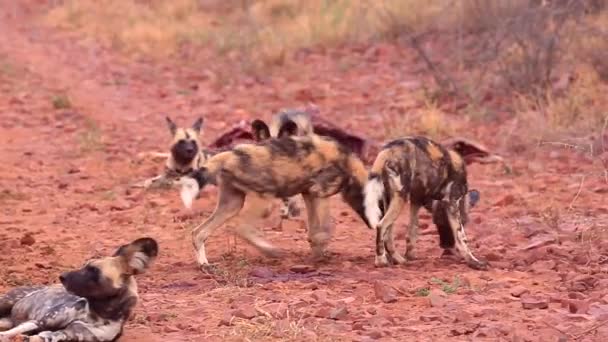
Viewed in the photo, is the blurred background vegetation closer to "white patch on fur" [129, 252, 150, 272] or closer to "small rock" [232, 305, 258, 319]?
"small rock" [232, 305, 258, 319]

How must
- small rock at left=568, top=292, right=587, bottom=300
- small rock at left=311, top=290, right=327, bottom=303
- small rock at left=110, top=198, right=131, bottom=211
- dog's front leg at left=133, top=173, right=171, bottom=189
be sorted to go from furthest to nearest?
1. dog's front leg at left=133, top=173, right=171, bottom=189
2. small rock at left=110, top=198, right=131, bottom=211
3. small rock at left=568, top=292, right=587, bottom=300
4. small rock at left=311, top=290, right=327, bottom=303

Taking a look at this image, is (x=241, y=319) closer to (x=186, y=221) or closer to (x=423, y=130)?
(x=186, y=221)

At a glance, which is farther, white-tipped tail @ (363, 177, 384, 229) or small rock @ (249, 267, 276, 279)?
white-tipped tail @ (363, 177, 384, 229)

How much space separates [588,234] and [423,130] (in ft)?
13.6

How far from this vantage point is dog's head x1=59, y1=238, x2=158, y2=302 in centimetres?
520

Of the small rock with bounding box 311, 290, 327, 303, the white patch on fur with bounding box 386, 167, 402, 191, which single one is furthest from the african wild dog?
the small rock with bounding box 311, 290, 327, 303

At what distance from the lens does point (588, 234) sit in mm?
7617

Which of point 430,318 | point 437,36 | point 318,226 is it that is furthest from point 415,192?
point 437,36

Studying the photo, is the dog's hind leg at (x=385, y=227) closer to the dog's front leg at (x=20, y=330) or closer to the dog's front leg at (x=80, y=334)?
the dog's front leg at (x=80, y=334)

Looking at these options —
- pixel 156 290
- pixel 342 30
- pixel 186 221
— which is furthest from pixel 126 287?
pixel 342 30

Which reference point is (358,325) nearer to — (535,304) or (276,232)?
(535,304)

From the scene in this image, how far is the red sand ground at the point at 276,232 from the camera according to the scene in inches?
221

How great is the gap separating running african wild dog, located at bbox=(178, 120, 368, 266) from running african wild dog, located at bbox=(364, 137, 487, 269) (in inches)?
6.7

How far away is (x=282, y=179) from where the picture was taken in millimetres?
7211
